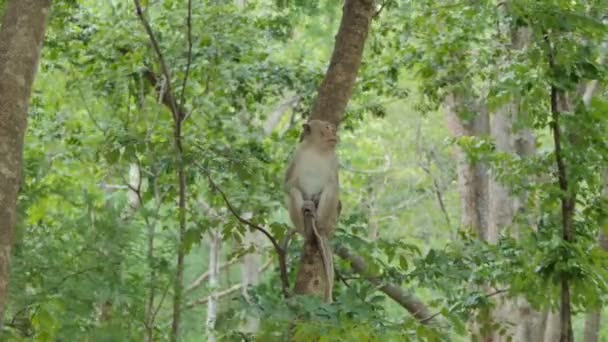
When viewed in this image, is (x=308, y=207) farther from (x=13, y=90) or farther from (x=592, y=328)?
(x=592, y=328)

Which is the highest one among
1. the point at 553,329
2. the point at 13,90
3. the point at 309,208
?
the point at 309,208

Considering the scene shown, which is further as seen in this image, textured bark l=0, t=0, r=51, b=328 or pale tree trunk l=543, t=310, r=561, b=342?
pale tree trunk l=543, t=310, r=561, b=342

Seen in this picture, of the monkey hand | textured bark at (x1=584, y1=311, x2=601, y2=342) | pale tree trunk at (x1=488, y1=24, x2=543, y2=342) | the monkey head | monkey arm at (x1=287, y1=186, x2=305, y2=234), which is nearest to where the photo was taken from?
the monkey head

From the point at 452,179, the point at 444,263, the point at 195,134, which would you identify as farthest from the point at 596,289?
the point at 452,179

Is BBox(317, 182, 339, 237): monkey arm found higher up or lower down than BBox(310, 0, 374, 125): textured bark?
lower down

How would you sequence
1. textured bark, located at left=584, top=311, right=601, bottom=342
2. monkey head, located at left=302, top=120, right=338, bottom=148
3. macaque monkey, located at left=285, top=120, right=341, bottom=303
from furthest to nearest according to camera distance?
1. textured bark, located at left=584, top=311, right=601, bottom=342
2. macaque monkey, located at left=285, top=120, right=341, bottom=303
3. monkey head, located at left=302, top=120, right=338, bottom=148

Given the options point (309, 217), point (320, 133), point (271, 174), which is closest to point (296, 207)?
point (309, 217)

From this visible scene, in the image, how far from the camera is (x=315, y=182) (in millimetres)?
6496

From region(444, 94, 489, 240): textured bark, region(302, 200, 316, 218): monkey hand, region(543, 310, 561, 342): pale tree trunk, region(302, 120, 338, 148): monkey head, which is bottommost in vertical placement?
region(543, 310, 561, 342): pale tree trunk

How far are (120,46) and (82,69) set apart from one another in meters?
0.85

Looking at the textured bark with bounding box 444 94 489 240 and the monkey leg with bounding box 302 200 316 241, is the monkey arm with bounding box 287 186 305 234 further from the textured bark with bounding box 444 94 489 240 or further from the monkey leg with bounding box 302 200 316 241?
the textured bark with bounding box 444 94 489 240

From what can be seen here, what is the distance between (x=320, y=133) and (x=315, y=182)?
0.92m

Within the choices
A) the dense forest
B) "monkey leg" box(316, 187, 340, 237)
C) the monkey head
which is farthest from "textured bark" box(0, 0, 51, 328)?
"monkey leg" box(316, 187, 340, 237)

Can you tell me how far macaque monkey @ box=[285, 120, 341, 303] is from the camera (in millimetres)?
5715
